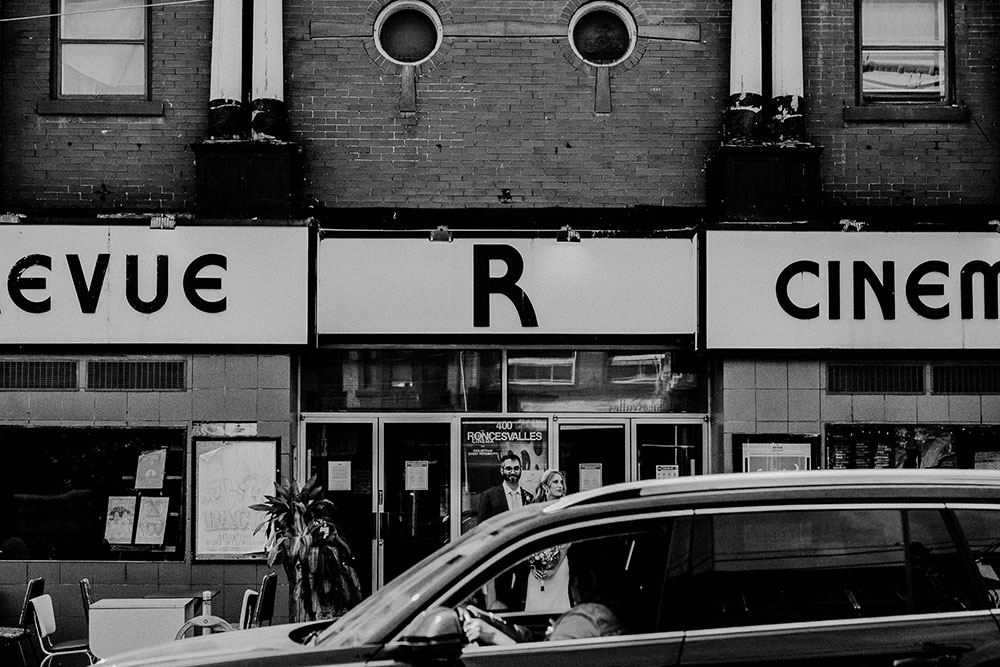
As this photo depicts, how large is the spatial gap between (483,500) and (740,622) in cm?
700

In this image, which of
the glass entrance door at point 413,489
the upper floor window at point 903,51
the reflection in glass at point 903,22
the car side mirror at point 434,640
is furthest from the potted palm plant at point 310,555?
the reflection in glass at point 903,22

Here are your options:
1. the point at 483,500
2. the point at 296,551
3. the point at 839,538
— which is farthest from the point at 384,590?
the point at 483,500

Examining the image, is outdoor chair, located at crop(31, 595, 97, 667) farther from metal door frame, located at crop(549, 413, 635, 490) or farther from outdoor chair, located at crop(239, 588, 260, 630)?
metal door frame, located at crop(549, 413, 635, 490)

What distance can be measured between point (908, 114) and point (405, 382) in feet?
20.2

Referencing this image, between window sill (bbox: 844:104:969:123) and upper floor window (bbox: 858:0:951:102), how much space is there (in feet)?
0.55

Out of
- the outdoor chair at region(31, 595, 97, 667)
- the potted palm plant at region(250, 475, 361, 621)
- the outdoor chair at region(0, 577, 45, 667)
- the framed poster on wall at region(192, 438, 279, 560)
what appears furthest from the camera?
the framed poster on wall at region(192, 438, 279, 560)

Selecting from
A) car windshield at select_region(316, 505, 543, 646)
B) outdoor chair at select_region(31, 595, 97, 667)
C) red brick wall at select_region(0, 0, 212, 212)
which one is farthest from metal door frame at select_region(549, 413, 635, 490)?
car windshield at select_region(316, 505, 543, 646)

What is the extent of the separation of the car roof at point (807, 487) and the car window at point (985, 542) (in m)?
0.08

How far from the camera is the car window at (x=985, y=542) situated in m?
4.50

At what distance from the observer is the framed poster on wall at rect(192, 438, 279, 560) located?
11.6 meters

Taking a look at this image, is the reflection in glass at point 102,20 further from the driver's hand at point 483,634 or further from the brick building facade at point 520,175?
the driver's hand at point 483,634

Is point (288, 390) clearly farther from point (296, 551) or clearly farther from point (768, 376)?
point (768, 376)

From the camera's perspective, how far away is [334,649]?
14.5ft

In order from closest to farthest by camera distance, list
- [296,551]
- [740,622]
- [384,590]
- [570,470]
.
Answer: [740,622], [384,590], [296,551], [570,470]
